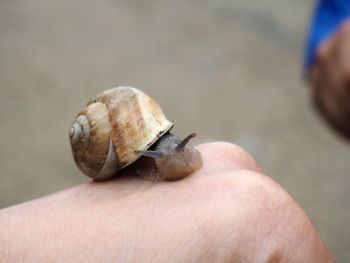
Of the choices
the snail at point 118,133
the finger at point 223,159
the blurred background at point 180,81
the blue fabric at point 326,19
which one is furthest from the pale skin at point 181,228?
the blurred background at point 180,81

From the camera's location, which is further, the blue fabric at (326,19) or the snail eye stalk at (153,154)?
the blue fabric at (326,19)

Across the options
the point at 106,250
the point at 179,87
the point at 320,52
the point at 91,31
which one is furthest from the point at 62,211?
the point at 91,31

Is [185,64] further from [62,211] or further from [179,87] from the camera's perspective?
[62,211]

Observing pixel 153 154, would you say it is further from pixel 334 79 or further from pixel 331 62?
pixel 331 62

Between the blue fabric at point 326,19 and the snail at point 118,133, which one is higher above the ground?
the blue fabric at point 326,19

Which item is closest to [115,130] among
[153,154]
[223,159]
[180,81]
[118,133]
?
[118,133]

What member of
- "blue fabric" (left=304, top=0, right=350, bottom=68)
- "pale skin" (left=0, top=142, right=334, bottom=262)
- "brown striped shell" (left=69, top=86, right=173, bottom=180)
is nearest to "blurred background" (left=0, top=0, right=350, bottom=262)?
"blue fabric" (left=304, top=0, right=350, bottom=68)

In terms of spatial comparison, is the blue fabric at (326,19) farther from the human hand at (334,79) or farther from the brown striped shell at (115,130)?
the brown striped shell at (115,130)
